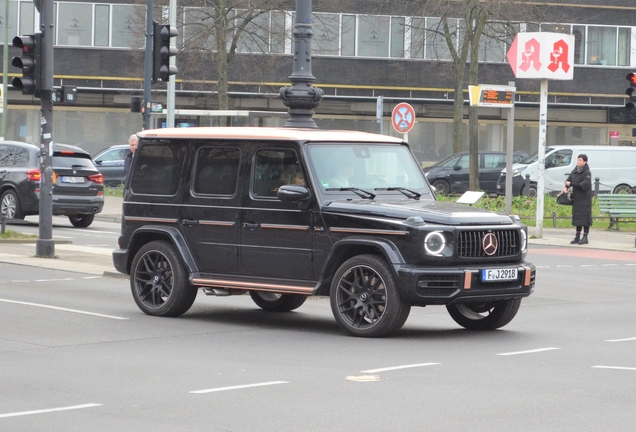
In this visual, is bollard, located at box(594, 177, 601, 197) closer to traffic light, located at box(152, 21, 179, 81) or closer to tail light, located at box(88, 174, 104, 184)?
tail light, located at box(88, 174, 104, 184)

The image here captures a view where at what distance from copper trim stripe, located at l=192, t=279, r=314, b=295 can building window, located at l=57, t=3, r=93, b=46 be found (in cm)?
4634

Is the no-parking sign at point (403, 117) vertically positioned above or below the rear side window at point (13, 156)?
above

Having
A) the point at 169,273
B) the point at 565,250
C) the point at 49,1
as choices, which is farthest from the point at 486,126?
the point at 169,273

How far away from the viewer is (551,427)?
23.8 ft

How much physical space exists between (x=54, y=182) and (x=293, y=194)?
15.8 m

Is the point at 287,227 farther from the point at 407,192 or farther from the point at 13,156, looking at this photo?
the point at 13,156

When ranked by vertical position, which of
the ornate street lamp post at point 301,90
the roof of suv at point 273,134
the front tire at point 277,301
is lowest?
the front tire at point 277,301

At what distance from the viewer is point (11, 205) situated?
2653cm

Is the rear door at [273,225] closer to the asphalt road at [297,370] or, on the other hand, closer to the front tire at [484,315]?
the asphalt road at [297,370]

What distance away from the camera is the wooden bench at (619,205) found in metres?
31.1

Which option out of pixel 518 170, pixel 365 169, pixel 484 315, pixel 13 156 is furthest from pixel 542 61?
pixel 365 169

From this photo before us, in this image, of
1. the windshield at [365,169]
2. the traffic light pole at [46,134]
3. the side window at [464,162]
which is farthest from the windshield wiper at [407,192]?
the side window at [464,162]

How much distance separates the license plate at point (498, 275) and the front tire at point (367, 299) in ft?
2.44

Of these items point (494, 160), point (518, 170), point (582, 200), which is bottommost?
point (582, 200)
